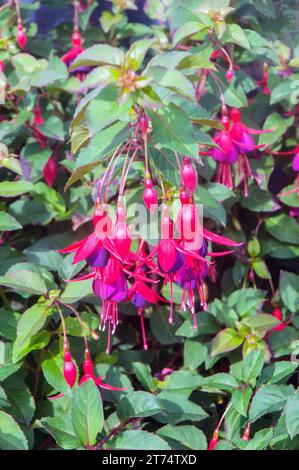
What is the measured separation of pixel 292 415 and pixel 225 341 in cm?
24

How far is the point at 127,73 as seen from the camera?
2.58 feet

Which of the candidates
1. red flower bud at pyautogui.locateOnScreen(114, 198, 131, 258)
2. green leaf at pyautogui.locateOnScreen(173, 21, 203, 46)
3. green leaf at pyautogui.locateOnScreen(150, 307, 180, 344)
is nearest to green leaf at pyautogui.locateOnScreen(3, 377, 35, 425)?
green leaf at pyautogui.locateOnScreen(150, 307, 180, 344)

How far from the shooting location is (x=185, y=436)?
39.7 inches

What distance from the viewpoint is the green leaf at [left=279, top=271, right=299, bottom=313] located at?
3.94 ft

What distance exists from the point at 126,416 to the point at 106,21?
0.86 meters

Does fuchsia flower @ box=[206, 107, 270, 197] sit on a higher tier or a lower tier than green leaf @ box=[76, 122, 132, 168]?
lower

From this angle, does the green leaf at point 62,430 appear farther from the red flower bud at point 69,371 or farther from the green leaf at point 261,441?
the green leaf at point 261,441

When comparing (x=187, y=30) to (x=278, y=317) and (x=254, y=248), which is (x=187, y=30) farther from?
(x=278, y=317)

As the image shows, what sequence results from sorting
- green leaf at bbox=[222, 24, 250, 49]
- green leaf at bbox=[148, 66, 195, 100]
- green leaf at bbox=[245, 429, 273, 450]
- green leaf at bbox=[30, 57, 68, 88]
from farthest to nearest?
green leaf at bbox=[30, 57, 68, 88], green leaf at bbox=[222, 24, 250, 49], green leaf at bbox=[245, 429, 273, 450], green leaf at bbox=[148, 66, 195, 100]

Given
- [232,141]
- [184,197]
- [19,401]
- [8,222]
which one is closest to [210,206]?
[232,141]

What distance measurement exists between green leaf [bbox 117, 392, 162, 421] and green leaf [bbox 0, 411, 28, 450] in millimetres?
158

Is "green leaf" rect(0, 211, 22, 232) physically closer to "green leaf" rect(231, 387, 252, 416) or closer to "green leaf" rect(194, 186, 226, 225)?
"green leaf" rect(194, 186, 226, 225)
